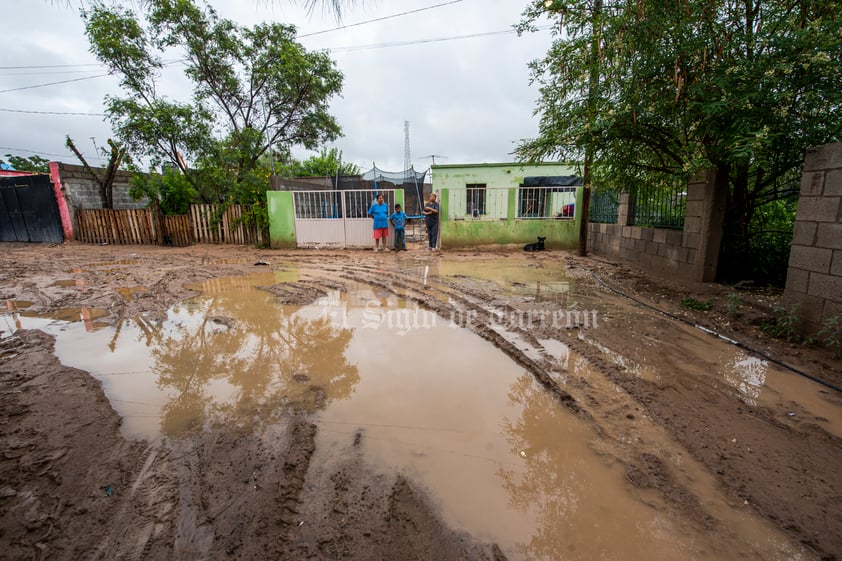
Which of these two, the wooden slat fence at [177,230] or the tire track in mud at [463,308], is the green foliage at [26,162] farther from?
the tire track in mud at [463,308]

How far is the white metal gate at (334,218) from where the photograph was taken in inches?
451

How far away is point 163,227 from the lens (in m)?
13.0

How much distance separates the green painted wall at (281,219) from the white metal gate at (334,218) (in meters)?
0.18

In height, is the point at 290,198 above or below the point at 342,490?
above

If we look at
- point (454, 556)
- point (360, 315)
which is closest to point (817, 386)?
point (454, 556)

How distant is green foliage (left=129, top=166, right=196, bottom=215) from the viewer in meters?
12.9

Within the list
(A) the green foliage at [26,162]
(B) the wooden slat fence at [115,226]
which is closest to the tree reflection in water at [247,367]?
(B) the wooden slat fence at [115,226]

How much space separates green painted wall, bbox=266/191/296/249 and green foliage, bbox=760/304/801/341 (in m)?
11.2

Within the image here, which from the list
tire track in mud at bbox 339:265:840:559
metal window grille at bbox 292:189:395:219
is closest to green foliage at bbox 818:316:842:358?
tire track in mud at bbox 339:265:840:559

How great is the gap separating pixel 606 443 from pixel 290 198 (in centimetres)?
1134

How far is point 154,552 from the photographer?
1.51 meters

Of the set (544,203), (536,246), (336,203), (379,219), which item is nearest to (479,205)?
(544,203)

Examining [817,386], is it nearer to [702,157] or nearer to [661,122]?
[702,157]

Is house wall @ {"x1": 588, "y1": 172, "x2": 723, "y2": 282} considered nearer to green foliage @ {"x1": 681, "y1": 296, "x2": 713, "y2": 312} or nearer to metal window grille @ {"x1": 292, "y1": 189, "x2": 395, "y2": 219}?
green foliage @ {"x1": 681, "y1": 296, "x2": 713, "y2": 312}
